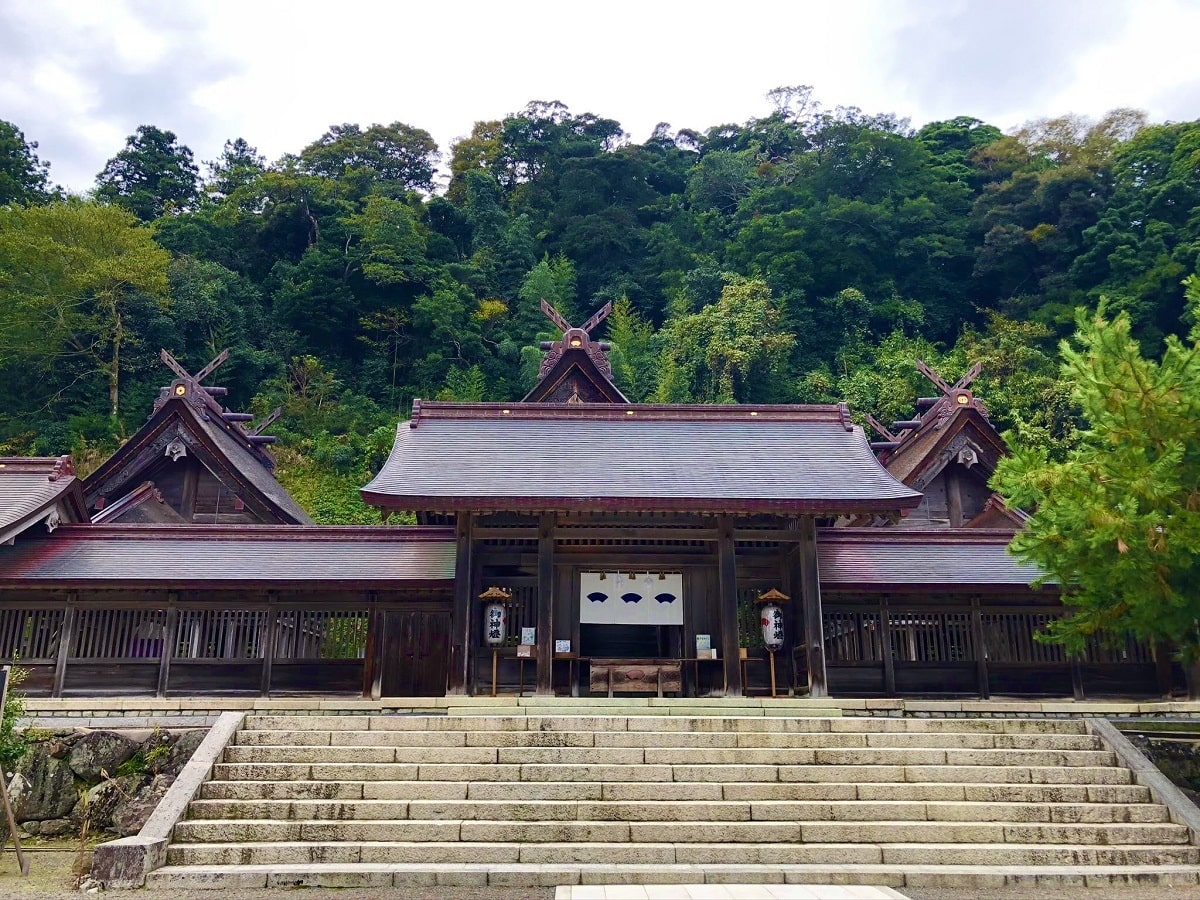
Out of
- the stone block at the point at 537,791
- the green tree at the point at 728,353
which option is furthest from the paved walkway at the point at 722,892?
the green tree at the point at 728,353

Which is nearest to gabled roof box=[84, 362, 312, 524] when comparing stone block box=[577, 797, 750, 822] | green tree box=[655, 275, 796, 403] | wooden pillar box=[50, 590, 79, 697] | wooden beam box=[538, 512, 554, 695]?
wooden pillar box=[50, 590, 79, 697]

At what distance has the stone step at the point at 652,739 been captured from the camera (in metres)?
9.86

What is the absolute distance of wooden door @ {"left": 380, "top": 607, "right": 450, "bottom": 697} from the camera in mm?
14906

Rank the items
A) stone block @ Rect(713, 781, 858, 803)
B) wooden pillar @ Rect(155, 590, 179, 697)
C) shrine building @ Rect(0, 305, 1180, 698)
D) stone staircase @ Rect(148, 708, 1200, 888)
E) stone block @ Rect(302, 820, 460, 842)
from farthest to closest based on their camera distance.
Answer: wooden pillar @ Rect(155, 590, 179, 697) → shrine building @ Rect(0, 305, 1180, 698) → stone block @ Rect(713, 781, 858, 803) → stone block @ Rect(302, 820, 460, 842) → stone staircase @ Rect(148, 708, 1200, 888)

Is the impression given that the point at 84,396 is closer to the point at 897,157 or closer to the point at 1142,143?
the point at 897,157

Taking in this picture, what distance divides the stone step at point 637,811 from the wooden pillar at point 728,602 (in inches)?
209

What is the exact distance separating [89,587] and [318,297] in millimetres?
30921

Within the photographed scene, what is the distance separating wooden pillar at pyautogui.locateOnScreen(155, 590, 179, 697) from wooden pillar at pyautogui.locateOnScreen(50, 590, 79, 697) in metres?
1.45

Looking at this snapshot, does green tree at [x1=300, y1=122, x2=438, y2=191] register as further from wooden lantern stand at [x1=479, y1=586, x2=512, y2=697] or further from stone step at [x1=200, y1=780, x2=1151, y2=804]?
stone step at [x1=200, y1=780, x2=1151, y2=804]

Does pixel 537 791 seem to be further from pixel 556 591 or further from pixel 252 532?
pixel 252 532

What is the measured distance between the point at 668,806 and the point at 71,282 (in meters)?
35.0

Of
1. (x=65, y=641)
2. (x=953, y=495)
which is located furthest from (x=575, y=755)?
(x=953, y=495)

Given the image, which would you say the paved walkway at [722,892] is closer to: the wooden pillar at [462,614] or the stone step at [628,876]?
the stone step at [628,876]

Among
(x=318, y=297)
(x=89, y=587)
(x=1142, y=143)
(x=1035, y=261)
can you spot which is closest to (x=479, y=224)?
(x=318, y=297)
